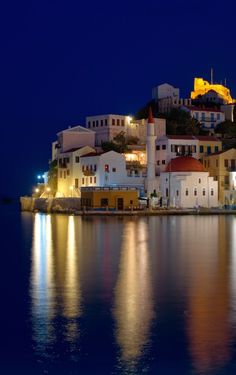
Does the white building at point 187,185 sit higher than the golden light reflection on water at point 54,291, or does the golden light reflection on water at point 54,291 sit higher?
the white building at point 187,185

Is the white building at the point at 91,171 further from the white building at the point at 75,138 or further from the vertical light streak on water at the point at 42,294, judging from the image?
the vertical light streak on water at the point at 42,294

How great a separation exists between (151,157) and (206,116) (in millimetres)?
13896

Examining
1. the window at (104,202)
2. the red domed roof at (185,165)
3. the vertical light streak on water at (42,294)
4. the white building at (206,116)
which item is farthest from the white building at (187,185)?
the vertical light streak on water at (42,294)

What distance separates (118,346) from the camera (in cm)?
1262

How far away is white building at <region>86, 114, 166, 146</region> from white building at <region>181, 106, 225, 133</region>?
6275mm

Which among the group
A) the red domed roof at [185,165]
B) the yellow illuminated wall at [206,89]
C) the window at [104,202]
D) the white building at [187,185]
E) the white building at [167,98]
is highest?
the yellow illuminated wall at [206,89]

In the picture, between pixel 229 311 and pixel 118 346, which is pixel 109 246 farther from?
pixel 118 346

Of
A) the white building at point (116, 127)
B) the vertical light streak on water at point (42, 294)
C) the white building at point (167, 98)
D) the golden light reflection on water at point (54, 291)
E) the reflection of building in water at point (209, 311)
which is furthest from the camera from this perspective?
the white building at point (167, 98)

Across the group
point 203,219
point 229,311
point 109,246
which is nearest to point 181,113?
point 203,219

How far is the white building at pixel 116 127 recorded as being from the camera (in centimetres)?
6450

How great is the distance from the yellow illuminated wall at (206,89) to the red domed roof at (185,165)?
93.0ft

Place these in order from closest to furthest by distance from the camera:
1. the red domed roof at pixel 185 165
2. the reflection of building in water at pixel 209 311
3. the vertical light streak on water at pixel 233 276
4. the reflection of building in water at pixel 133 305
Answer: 1. the reflection of building in water at pixel 209 311
2. the reflection of building in water at pixel 133 305
3. the vertical light streak on water at pixel 233 276
4. the red domed roof at pixel 185 165

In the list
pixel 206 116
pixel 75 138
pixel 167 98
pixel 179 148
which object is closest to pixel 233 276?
pixel 179 148

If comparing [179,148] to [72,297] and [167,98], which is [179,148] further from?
[72,297]
